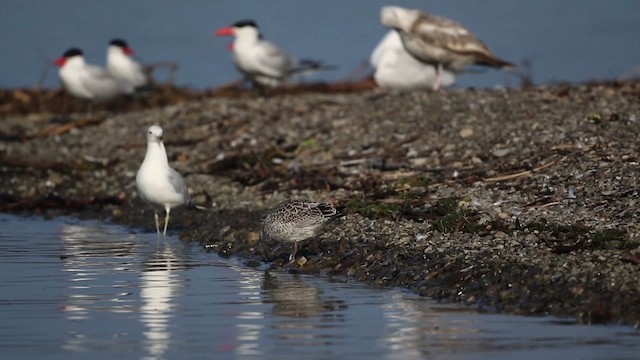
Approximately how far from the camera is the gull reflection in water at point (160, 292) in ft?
21.5

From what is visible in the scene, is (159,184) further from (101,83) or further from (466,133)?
(101,83)

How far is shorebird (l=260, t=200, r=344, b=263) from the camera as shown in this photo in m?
9.01

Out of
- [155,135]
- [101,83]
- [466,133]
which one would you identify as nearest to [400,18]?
[466,133]

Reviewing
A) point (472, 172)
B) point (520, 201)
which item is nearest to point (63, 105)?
point (472, 172)

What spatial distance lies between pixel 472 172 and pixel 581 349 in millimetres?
4641

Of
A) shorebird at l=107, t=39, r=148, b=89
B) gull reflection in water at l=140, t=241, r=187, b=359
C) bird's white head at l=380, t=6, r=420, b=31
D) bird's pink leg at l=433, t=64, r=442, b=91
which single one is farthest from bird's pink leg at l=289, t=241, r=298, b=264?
shorebird at l=107, t=39, r=148, b=89

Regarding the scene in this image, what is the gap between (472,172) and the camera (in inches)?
A: 421

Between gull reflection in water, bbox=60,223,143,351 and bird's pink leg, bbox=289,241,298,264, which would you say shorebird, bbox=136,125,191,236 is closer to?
gull reflection in water, bbox=60,223,143,351

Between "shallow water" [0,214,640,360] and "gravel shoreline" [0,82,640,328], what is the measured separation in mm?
340

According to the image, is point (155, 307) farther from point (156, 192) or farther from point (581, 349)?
point (156, 192)

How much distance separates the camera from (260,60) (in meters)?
20.2

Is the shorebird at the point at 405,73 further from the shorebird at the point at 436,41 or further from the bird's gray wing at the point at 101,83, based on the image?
the bird's gray wing at the point at 101,83

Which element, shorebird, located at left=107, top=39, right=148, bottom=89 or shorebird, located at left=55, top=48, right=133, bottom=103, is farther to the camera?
shorebird, located at left=107, top=39, right=148, bottom=89

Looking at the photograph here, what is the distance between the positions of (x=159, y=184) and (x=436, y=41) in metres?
5.54
